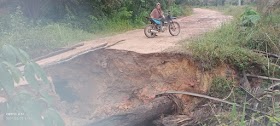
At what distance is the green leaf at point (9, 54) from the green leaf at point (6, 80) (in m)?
0.06

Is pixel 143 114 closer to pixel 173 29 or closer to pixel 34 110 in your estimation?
pixel 34 110

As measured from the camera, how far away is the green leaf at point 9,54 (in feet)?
6.41

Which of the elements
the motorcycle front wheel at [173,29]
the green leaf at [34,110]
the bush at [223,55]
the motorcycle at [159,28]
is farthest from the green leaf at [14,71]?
the motorcycle front wheel at [173,29]

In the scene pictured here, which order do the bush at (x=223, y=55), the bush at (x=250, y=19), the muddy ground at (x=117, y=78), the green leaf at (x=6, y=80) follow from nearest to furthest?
the green leaf at (x=6, y=80)
the bush at (x=223, y=55)
the muddy ground at (x=117, y=78)
the bush at (x=250, y=19)

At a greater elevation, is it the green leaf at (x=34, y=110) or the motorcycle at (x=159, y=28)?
the green leaf at (x=34, y=110)

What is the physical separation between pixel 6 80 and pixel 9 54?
0.44 ft

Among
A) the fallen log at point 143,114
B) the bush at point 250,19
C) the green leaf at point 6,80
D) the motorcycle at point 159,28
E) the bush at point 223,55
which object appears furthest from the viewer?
the motorcycle at point 159,28

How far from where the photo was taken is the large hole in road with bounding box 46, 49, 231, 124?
7.34 meters

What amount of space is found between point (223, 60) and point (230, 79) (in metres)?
Answer: 0.39

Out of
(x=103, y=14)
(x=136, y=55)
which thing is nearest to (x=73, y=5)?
(x=103, y=14)

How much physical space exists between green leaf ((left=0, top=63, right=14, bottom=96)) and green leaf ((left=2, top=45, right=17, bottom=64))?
64mm

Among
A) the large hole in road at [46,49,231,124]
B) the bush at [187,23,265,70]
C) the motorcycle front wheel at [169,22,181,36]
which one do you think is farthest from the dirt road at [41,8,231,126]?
the motorcycle front wheel at [169,22,181,36]

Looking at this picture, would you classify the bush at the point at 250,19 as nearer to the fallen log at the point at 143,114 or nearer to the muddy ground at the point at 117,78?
the muddy ground at the point at 117,78

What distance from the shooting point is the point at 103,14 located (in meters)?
13.9
